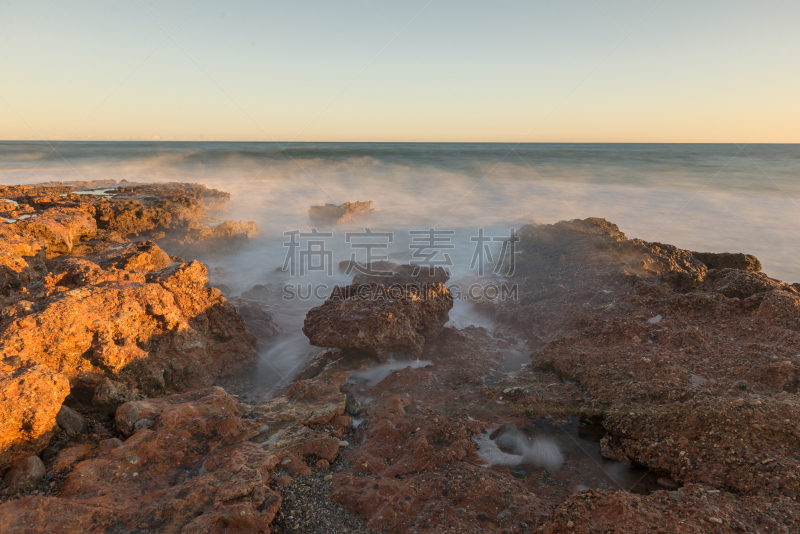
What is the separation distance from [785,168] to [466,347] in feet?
121

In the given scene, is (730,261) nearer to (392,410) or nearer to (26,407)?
(392,410)

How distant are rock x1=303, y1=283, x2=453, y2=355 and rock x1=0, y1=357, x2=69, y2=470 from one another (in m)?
2.44

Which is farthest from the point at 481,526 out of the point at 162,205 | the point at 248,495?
the point at 162,205

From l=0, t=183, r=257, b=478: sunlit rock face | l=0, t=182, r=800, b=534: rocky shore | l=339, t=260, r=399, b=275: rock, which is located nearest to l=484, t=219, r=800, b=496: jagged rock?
l=0, t=182, r=800, b=534: rocky shore

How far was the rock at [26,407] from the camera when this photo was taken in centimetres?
235

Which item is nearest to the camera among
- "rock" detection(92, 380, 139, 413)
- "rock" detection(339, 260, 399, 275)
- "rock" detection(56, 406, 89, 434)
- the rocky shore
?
the rocky shore

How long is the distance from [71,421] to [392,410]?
8.07ft

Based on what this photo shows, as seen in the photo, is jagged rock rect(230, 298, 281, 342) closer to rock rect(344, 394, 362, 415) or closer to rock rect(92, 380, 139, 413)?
rock rect(92, 380, 139, 413)

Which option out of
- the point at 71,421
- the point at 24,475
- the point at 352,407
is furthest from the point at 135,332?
the point at 352,407

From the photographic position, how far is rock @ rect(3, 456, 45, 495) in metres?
2.23

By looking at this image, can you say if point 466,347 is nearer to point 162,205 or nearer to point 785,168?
point 162,205

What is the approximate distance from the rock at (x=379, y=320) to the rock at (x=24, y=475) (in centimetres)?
259

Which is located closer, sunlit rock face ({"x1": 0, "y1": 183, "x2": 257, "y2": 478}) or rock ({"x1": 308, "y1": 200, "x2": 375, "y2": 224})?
sunlit rock face ({"x1": 0, "y1": 183, "x2": 257, "y2": 478})

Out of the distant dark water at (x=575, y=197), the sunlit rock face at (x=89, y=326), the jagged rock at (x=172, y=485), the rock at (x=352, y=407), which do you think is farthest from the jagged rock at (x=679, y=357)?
the distant dark water at (x=575, y=197)
